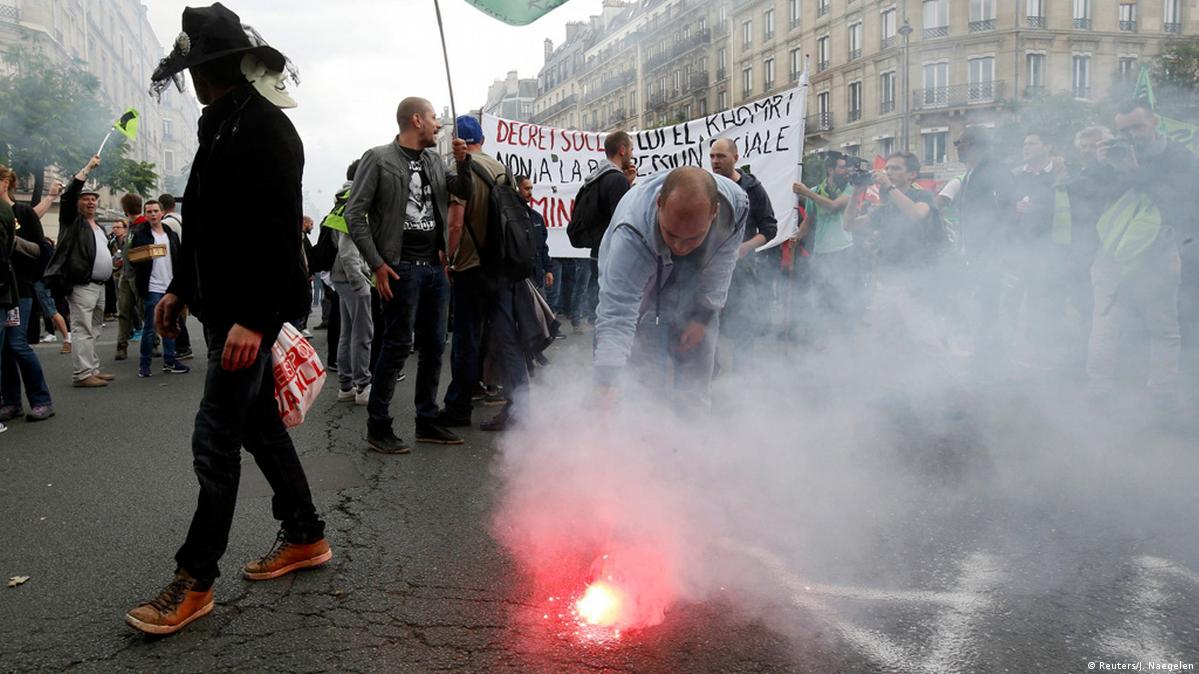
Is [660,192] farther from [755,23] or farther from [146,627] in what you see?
[755,23]

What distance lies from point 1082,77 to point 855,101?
797 cm

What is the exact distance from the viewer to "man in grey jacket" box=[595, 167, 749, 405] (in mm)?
3094

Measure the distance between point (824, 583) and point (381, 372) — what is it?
2706 mm

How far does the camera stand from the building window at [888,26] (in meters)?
11.6

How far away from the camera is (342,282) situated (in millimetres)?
6461

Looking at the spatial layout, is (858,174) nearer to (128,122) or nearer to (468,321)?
(468,321)

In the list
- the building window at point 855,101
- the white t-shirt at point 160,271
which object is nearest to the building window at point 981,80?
the building window at point 855,101

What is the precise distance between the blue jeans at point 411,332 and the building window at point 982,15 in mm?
9981

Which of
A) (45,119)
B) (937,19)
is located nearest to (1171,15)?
(937,19)

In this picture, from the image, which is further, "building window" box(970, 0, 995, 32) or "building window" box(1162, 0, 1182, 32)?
"building window" box(970, 0, 995, 32)

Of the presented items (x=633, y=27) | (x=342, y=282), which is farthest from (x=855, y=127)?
(x=342, y=282)

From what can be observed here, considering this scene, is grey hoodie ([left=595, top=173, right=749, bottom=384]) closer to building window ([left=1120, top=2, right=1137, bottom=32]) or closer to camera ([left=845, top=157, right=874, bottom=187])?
camera ([left=845, top=157, right=874, bottom=187])

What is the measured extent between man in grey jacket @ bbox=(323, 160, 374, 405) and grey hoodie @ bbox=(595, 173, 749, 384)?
292 centimetres

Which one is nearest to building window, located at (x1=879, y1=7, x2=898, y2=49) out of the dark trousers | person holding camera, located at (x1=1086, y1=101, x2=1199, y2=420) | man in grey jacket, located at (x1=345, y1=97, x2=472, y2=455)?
person holding camera, located at (x1=1086, y1=101, x2=1199, y2=420)
